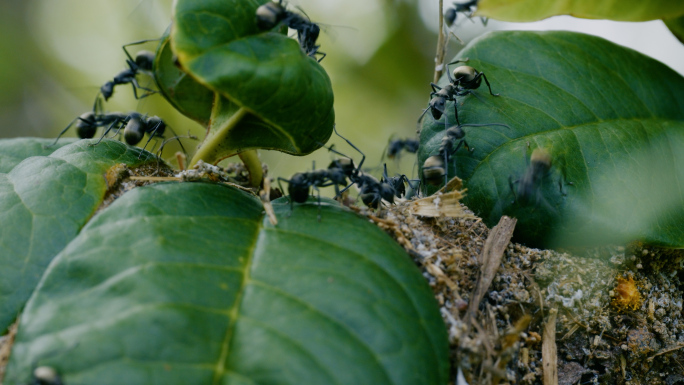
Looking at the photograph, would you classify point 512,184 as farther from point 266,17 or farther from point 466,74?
point 266,17

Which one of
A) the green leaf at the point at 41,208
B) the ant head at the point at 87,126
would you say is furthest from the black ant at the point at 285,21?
the ant head at the point at 87,126

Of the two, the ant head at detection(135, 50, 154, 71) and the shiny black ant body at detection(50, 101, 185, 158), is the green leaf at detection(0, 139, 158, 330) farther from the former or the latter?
the ant head at detection(135, 50, 154, 71)

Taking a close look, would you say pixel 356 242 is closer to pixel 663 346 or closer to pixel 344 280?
pixel 344 280

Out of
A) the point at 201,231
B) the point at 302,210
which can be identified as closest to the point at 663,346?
the point at 302,210

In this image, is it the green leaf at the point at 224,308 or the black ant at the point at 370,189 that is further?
the black ant at the point at 370,189

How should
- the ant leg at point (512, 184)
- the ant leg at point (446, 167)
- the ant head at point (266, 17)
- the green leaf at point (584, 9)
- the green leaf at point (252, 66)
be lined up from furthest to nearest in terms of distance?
the green leaf at point (584, 9), the ant leg at point (446, 167), the ant leg at point (512, 184), the ant head at point (266, 17), the green leaf at point (252, 66)

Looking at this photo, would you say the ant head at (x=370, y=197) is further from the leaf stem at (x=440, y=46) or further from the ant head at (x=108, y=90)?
the ant head at (x=108, y=90)
